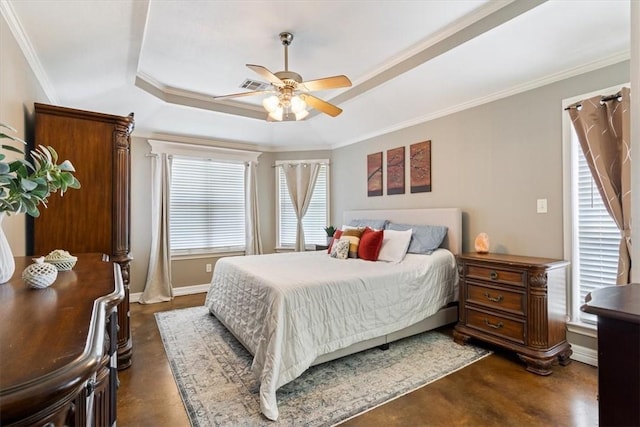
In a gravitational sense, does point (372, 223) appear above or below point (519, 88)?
below

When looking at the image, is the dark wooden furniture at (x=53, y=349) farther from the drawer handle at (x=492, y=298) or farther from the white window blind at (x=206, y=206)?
the white window blind at (x=206, y=206)

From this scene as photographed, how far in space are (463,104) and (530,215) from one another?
1.40 m

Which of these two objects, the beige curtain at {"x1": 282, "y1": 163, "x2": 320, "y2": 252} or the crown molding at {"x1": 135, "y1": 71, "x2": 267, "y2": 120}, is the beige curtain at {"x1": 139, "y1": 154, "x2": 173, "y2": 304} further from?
the beige curtain at {"x1": 282, "y1": 163, "x2": 320, "y2": 252}

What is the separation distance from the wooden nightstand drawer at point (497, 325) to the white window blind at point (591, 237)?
23.6 inches

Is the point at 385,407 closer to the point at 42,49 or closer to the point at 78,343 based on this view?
the point at 78,343

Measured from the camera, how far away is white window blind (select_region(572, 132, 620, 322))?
2.45 meters

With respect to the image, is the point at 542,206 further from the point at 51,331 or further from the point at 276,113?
the point at 51,331

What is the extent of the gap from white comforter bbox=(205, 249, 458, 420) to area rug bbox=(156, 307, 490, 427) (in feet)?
0.52

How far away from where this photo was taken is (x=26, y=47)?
209 cm

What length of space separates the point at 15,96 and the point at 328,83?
2068mm

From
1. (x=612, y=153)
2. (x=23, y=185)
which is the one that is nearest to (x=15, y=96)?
(x=23, y=185)

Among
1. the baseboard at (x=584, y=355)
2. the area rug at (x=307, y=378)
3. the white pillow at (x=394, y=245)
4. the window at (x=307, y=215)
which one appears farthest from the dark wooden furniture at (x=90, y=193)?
the baseboard at (x=584, y=355)

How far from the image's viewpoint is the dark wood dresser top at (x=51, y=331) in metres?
0.49

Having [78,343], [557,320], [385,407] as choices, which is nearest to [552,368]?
[557,320]
